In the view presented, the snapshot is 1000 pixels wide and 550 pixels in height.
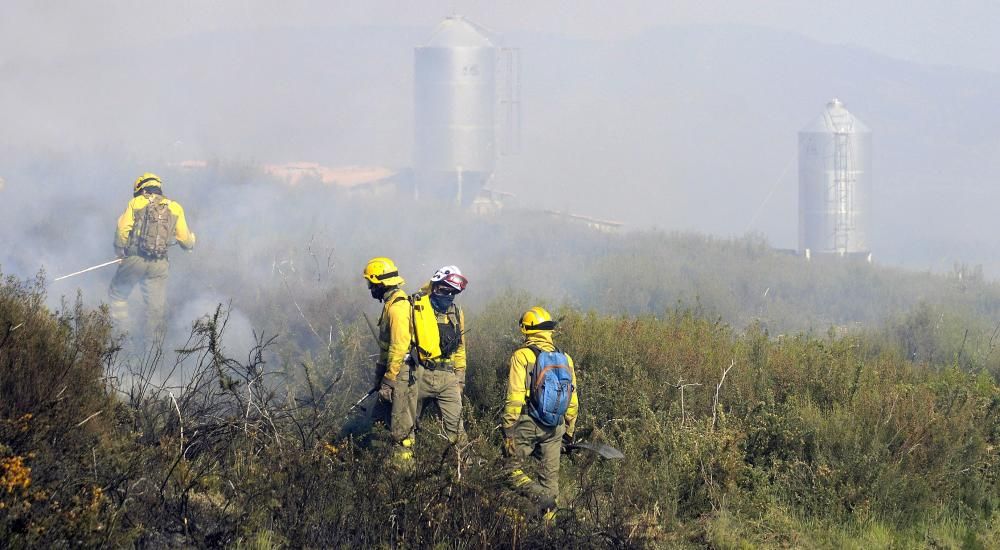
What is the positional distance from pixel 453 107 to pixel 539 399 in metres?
30.2

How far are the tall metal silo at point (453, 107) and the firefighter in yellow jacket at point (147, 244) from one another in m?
23.9

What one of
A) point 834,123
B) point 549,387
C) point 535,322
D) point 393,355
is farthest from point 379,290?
point 834,123

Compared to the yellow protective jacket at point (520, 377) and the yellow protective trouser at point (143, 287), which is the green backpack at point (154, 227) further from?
the yellow protective jacket at point (520, 377)

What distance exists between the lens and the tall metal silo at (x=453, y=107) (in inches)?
1449

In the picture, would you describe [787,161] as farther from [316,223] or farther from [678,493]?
[678,493]

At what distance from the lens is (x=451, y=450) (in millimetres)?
6348

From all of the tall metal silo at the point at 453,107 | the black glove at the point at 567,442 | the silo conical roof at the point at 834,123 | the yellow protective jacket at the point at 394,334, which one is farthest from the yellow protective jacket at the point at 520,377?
the silo conical roof at the point at 834,123

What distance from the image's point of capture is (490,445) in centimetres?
833

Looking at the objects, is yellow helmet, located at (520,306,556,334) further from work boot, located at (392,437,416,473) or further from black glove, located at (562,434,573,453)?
work boot, located at (392,437,416,473)

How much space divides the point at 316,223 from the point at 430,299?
15.1m

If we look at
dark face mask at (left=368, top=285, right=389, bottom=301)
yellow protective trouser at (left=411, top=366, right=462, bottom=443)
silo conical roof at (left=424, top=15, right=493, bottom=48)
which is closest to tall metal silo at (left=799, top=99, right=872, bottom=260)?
silo conical roof at (left=424, top=15, right=493, bottom=48)

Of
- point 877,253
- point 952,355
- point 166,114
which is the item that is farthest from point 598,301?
point 877,253

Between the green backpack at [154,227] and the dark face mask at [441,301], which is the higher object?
the green backpack at [154,227]

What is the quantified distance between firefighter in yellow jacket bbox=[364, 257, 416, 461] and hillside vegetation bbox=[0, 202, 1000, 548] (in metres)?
0.25
